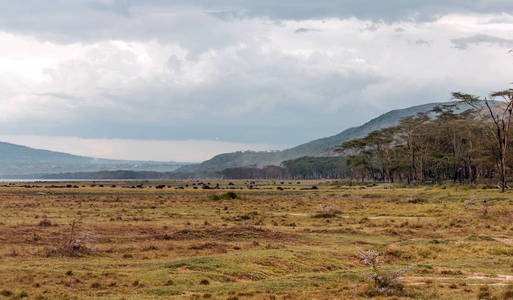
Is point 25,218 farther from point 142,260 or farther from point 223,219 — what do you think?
point 142,260

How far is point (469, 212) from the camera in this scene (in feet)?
154

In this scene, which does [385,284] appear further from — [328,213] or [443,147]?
[443,147]

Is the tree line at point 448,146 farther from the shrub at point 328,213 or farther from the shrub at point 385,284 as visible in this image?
the shrub at point 385,284

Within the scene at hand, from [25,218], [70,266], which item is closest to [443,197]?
[25,218]

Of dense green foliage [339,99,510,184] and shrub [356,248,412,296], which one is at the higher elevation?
dense green foliage [339,99,510,184]

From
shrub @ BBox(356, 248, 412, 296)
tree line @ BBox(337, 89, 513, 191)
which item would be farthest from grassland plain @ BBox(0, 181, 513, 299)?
tree line @ BBox(337, 89, 513, 191)

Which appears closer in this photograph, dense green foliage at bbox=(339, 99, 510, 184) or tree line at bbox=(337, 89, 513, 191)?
tree line at bbox=(337, 89, 513, 191)

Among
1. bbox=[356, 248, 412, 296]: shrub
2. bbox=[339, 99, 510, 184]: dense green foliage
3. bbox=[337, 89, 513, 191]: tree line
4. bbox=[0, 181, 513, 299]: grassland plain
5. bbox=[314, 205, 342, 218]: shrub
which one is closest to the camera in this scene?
bbox=[356, 248, 412, 296]: shrub

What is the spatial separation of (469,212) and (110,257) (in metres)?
35.1

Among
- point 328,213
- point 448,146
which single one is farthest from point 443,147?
point 328,213

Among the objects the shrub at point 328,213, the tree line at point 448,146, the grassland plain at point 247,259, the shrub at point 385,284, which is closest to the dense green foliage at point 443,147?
the tree line at point 448,146

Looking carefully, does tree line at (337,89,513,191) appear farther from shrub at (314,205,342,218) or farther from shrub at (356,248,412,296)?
shrub at (356,248,412,296)

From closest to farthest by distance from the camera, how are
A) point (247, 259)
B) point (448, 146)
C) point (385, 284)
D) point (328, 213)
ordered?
point (385, 284) < point (247, 259) < point (328, 213) < point (448, 146)

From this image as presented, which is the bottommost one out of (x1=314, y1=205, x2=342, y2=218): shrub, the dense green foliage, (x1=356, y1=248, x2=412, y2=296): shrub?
(x1=314, y1=205, x2=342, y2=218): shrub
